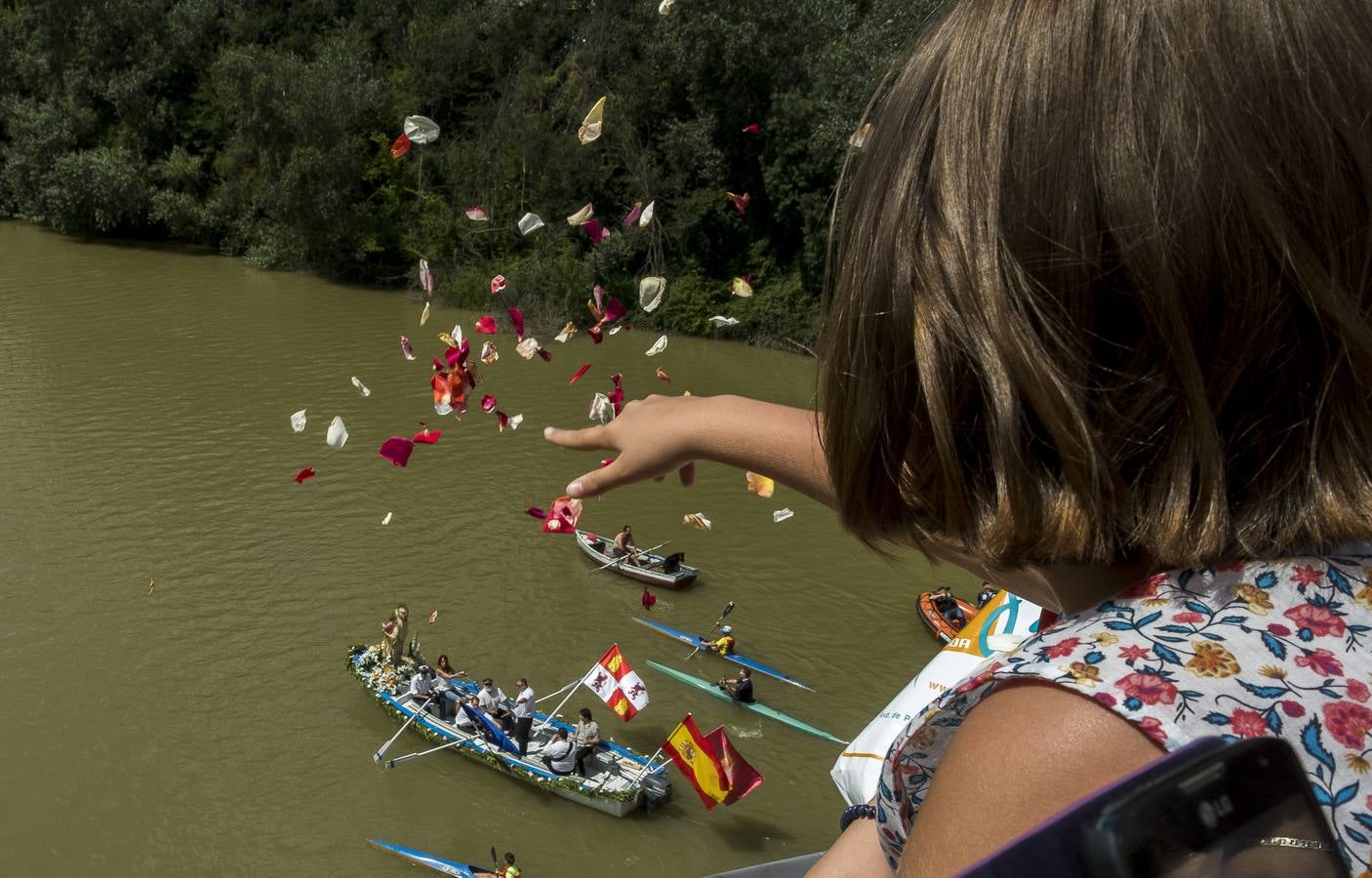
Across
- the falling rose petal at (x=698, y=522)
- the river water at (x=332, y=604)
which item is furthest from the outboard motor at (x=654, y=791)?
the falling rose petal at (x=698, y=522)

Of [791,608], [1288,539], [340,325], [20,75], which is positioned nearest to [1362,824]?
[1288,539]

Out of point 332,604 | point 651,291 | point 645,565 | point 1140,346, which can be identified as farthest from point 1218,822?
point 645,565

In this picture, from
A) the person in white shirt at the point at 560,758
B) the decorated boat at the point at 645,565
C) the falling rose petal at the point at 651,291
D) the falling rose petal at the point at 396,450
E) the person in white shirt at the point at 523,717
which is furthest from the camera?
the decorated boat at the point at 645,565

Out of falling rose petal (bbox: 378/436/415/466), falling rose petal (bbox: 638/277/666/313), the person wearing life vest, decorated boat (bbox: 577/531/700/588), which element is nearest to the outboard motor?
the person wearing life vest

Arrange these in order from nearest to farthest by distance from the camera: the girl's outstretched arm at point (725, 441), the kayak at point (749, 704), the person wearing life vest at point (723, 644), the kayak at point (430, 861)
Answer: the girl's outstretched arm at point (725, 441), the kayak at point (430, 861), the kayak at point (749, 704), the person wearing life vest at point (723, 644)

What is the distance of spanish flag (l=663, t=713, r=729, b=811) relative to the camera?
10203mm

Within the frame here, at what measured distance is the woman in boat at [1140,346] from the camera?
1.93 ft

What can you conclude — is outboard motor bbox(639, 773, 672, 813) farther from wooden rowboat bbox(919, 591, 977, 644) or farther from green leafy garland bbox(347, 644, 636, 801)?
wooden rowboat bbox(919, 591, 977, 644)

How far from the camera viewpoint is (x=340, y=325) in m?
25.2

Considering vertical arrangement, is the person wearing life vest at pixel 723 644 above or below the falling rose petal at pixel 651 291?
below

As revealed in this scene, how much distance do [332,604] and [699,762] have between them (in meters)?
6.16

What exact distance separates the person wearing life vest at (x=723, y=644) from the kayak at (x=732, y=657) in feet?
0.17

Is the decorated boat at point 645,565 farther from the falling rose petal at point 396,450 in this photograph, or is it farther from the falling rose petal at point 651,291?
the falling rose petal at point 396,450

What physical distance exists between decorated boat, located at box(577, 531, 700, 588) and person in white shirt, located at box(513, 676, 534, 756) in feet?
12.4
